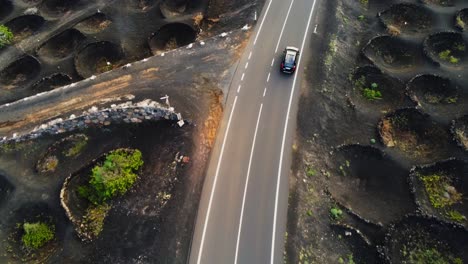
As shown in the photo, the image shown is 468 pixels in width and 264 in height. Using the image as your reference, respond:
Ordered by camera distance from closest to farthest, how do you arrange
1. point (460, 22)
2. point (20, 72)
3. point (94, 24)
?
point (460, 22)
point (20, 72)
point (94, 24)

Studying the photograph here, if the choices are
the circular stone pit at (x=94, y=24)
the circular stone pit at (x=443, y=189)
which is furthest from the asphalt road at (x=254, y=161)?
the circular stone pit at (x=94, y=24)

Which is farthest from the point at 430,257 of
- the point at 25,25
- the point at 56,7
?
the point at 25,25

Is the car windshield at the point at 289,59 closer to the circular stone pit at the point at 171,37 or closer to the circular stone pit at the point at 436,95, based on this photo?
the circular stone pit at the point at 436,95

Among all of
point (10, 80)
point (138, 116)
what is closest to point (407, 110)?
point (138, 116)

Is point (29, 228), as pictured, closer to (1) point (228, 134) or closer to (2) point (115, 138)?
(2) point (115, 138)

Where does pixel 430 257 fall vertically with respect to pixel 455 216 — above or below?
below

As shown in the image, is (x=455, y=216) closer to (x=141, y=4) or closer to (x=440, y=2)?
(x=440, y=2)

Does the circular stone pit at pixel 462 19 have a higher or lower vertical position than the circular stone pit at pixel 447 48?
higher
